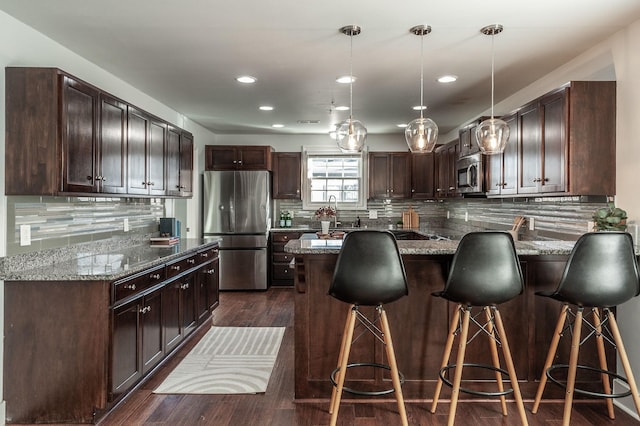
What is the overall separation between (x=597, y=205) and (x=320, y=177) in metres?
4.58

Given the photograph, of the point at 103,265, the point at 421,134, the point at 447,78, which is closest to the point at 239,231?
the point at 103,265

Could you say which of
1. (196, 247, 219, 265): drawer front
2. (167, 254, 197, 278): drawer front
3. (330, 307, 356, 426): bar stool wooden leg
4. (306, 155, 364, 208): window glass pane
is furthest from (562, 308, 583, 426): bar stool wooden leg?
(306, 155, 364, 208): window glass pane

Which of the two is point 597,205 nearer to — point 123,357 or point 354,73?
point 354,73

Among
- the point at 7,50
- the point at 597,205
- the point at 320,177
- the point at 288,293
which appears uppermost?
the point at 7,50

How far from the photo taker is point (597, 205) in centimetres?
314

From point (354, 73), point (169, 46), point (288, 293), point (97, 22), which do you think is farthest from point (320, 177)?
point (97, 22)

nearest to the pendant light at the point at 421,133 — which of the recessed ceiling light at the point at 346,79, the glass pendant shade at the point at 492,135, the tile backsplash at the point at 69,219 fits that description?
the glass pendant shade at the point at 492,135

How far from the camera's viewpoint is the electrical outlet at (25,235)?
268cm

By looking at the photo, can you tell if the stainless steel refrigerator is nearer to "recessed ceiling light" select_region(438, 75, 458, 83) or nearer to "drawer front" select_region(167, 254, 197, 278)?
"drawer front" select_region(167, 254, 197, 278)

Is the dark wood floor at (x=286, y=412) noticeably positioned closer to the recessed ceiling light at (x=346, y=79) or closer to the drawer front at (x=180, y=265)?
the drawer front at (x=180, y=265)

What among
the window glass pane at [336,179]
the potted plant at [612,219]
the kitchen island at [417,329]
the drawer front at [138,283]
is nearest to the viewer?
the drawer front at [138,283]

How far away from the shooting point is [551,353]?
8.58 feet

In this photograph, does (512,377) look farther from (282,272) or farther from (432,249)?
(282,272)

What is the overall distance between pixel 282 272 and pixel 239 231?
915 mm
